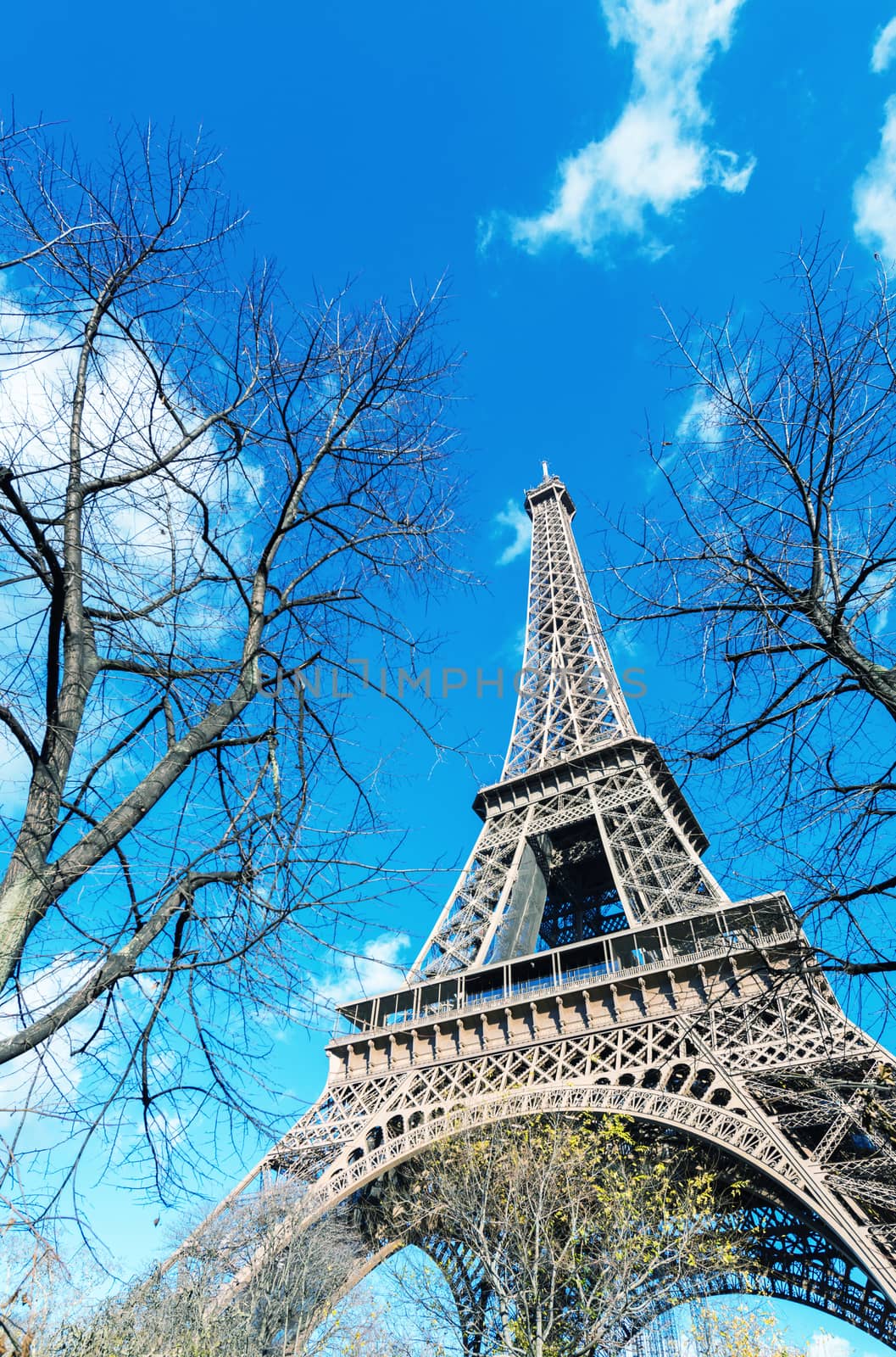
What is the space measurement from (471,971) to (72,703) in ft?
68.6

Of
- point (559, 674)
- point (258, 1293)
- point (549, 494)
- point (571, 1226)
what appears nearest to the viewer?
point (571, 1226)

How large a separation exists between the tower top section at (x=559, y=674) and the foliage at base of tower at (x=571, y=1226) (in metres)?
13.4

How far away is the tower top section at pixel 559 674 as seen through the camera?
32.8 m

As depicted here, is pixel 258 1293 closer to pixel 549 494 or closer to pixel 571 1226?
pixel 571 1226

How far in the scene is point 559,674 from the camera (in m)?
37.5

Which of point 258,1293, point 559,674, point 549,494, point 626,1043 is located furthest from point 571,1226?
point 549,494

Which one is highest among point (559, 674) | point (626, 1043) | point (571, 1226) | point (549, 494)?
point (549, 494)

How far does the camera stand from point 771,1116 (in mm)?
15023

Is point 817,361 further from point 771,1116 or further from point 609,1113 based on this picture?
point 609,1113

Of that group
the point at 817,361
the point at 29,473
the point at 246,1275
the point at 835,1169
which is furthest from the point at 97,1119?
Result: the point at 246,1275

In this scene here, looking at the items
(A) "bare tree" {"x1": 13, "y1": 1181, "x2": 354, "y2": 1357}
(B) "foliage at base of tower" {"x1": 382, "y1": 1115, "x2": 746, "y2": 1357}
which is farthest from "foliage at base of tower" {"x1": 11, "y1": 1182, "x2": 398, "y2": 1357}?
(B) "foliage at base of tower" {"x1": 382, "y1": 1115, "x2": 746, "y2": 1357}

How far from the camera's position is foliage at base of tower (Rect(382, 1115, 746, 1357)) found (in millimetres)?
13711

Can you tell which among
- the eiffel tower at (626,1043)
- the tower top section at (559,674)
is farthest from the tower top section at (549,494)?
the eiffel tower at (626,1043)

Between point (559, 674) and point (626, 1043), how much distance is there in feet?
67.5
